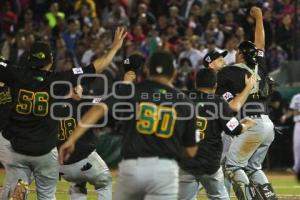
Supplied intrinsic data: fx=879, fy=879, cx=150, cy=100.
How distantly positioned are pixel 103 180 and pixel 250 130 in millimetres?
2059

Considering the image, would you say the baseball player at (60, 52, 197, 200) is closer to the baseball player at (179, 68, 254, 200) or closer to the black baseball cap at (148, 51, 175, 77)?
the black baseball cap at (148, 51, 175, 77)

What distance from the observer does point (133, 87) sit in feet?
26.4

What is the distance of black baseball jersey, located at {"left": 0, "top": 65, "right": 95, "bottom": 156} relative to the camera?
9.74 meters

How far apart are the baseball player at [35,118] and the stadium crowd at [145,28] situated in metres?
9.68

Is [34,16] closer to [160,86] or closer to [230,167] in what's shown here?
[230,167]

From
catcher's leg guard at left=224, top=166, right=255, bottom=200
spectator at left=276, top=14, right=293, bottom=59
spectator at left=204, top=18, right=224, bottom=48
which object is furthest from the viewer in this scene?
spectator at left=204, top=18, right=224, bottom=48

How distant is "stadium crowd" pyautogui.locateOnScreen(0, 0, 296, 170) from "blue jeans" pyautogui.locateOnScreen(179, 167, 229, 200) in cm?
957

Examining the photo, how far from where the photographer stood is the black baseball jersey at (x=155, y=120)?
7.87m

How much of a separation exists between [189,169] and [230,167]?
1481 millimetres

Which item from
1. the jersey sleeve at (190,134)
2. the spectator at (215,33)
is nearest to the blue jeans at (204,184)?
the jersey sleeve at (190,134)

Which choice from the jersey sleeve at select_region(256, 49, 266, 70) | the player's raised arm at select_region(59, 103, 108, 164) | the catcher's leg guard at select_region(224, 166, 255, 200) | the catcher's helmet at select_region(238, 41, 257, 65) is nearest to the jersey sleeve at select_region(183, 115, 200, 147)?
the player's raised arm at select_region(59, 103, 108, 164)

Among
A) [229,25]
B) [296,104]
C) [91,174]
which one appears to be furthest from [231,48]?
[91,174]

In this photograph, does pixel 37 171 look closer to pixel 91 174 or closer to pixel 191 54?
pixel 91 174

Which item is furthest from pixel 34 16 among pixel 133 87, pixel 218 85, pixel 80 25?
pixel 133 87
